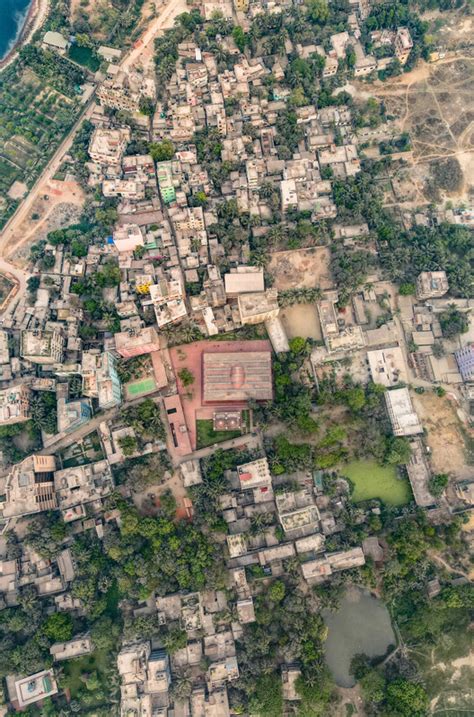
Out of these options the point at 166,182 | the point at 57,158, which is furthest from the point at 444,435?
the point at 57,158

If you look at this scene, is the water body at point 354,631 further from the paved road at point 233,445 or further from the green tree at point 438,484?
the paved road at point 233,445

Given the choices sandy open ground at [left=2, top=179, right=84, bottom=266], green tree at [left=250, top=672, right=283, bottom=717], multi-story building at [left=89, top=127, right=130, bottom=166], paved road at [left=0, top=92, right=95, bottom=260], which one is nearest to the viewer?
green tree at [left=250, top=672, right=283, bottom=717]

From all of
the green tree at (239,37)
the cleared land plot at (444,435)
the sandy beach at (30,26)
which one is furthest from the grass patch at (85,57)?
the cleared land plot at (444,435)

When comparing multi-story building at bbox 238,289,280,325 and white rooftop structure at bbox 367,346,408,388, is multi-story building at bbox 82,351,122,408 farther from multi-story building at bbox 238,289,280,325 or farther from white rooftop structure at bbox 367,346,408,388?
white rooftop structure at bbox 367,346,408,388

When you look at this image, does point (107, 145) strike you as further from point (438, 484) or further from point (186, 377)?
point (438, 484)

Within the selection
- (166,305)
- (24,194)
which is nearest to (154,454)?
(166,305)

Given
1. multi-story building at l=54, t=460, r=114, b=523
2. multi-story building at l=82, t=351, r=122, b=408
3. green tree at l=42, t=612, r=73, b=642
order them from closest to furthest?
green tree at l=42, t=612, r=73, b=642 → multi-story building at l=54, t=460, r=114, b=523 → multi-story building at l=82, t=351, r=122, b=408

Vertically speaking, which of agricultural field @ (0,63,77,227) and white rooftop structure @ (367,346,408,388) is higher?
agricultural field @ (0,63,77,227)

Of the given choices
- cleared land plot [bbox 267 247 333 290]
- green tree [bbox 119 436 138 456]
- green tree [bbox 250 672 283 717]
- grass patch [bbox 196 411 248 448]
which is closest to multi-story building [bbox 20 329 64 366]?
green tree [bbox 119 436 138 456]
